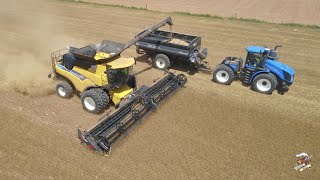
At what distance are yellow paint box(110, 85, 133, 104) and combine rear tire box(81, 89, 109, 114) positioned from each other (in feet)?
0.95

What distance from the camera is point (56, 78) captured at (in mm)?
11273

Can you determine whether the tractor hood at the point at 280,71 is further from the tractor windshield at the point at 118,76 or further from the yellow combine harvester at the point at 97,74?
the tractor windshield at the point at 118,76

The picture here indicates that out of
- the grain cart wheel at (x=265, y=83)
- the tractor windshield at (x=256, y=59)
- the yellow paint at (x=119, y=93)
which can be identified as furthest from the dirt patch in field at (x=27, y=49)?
the grain cart wheel at (x=265, y=83)

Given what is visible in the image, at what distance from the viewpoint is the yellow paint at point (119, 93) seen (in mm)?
9734

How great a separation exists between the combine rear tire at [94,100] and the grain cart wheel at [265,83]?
5929mm

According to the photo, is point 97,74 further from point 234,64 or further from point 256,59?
point 256,59

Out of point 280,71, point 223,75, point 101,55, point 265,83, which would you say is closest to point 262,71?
point 265,83

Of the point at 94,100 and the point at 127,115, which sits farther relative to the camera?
the point at 94,100

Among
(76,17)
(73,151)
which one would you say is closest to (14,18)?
(76,17)

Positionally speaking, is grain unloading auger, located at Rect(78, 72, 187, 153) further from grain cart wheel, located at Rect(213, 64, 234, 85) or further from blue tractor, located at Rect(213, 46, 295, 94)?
blue tractor, located at Rect(213, 46, 295, 94)

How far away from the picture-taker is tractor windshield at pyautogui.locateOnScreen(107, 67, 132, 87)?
9477 mm

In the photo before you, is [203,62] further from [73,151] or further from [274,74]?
[73,151]

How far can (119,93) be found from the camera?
9883 millimetres

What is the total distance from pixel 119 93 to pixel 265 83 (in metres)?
5.76
